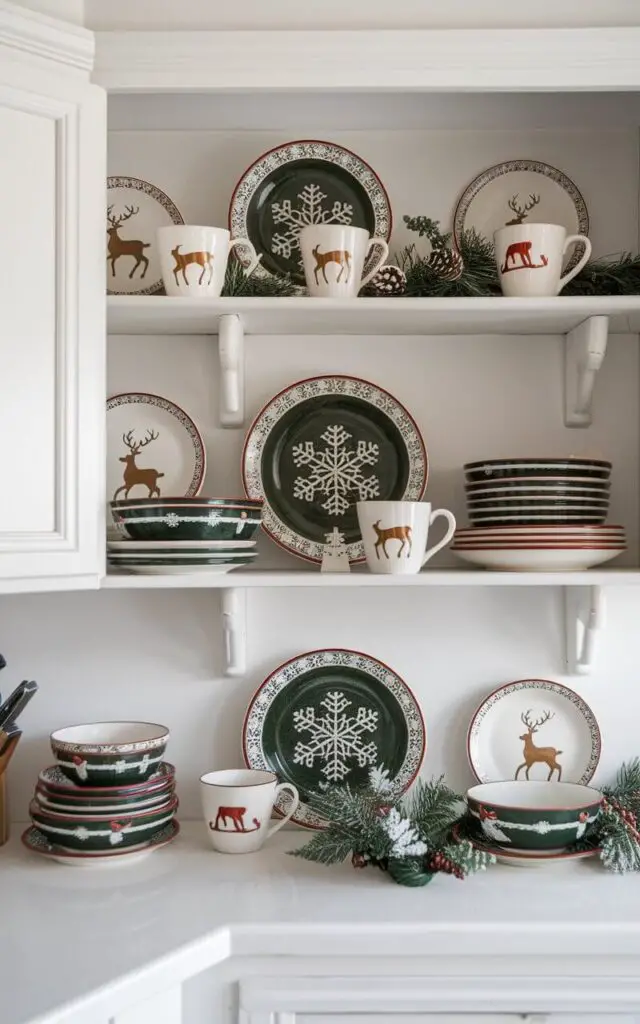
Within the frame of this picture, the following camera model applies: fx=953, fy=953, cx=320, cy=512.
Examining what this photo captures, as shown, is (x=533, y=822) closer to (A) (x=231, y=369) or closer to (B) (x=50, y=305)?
(A) (x=231, y=369)

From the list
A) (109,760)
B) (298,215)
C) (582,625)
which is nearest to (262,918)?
(109,760)

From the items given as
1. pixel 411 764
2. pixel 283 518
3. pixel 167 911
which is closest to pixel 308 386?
pixel 283 518

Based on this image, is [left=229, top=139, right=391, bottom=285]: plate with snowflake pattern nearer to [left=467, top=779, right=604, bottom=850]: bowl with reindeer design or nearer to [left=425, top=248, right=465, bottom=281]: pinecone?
[left=425, top=248, right=465, bottom=281]: pinecone

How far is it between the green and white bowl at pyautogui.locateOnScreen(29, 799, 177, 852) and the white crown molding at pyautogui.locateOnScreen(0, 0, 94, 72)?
1.02 meters

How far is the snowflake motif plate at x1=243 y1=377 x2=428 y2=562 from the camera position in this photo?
1.54 m

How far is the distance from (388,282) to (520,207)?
31 centimetres

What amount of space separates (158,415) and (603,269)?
73 cm

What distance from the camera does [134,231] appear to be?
156cm

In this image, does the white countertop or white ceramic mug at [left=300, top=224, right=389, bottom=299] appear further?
white ceramic mug at [left=300, top=224, right=389, bottom=299]

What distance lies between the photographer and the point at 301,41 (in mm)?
1302

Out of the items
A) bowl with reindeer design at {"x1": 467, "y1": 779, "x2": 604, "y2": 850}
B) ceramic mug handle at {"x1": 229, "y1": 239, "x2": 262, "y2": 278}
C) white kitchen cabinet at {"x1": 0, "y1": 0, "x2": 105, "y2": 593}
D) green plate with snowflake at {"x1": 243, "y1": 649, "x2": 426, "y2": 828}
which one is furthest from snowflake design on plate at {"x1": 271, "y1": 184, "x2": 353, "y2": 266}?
bowl with reindeer design at {"x1": 467, "y1": 779, "x2": 604, "y2": 850}

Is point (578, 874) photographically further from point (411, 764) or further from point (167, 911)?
point (167, 911)

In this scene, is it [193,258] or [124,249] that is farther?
[124,249]

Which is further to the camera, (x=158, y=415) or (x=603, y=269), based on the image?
(x=158, y=415)
